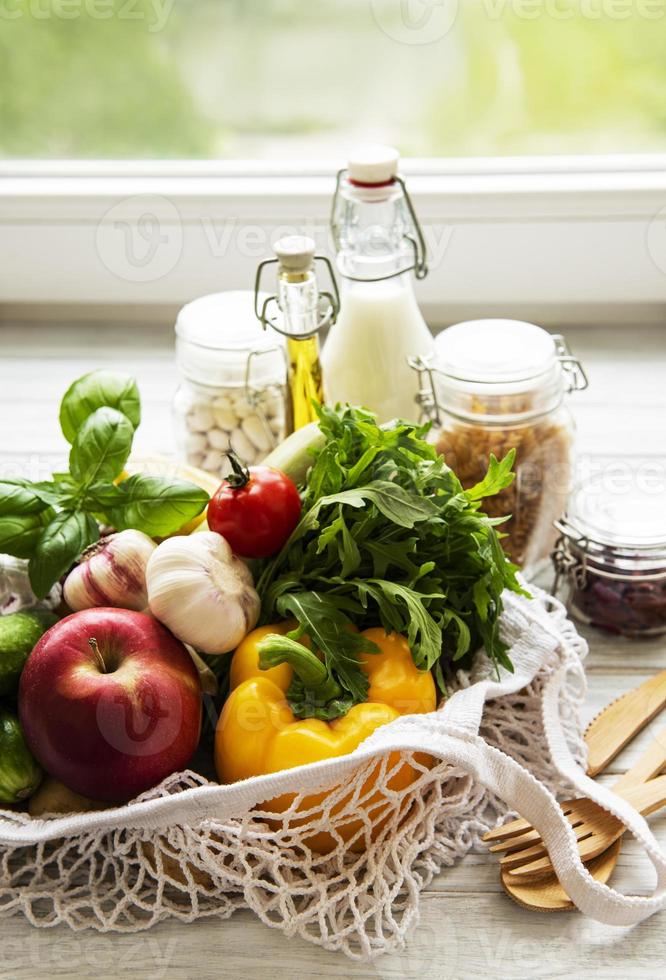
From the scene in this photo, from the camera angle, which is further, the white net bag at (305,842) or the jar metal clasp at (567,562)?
the jar metal clasp at (567,562)

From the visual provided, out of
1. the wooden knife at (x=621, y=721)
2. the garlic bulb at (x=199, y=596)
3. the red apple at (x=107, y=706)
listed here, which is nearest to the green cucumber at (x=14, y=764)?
the red apple at (x=107, y=706)

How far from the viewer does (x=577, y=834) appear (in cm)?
73

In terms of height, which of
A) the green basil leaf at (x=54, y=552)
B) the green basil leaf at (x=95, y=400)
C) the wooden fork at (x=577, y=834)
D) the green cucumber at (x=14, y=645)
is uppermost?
the green basil leaf at (x=95, y=400)

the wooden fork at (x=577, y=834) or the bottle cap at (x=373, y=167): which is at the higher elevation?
the bottle cap at (x=373, y=167)

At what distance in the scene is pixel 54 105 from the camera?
149 centimetres

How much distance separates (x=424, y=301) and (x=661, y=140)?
1.18 ft

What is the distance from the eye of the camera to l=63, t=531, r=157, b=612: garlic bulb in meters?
0.78

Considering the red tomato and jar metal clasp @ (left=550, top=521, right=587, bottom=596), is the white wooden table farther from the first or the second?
the red tomato

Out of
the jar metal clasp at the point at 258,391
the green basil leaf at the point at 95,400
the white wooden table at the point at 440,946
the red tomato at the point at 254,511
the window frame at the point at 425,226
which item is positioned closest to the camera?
the white wooden table at the point at 440,946

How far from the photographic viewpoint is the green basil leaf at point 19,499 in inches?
31.4

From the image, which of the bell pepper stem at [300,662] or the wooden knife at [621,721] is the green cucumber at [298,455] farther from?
the wooden knife at [621,721]

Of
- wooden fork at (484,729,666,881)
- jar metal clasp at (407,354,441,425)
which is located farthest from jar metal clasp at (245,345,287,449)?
wooden fork at (484,729,666,881)

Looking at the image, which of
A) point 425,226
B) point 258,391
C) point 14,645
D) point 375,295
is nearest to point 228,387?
point 258,391

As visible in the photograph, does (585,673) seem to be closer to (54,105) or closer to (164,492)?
(164,492)
